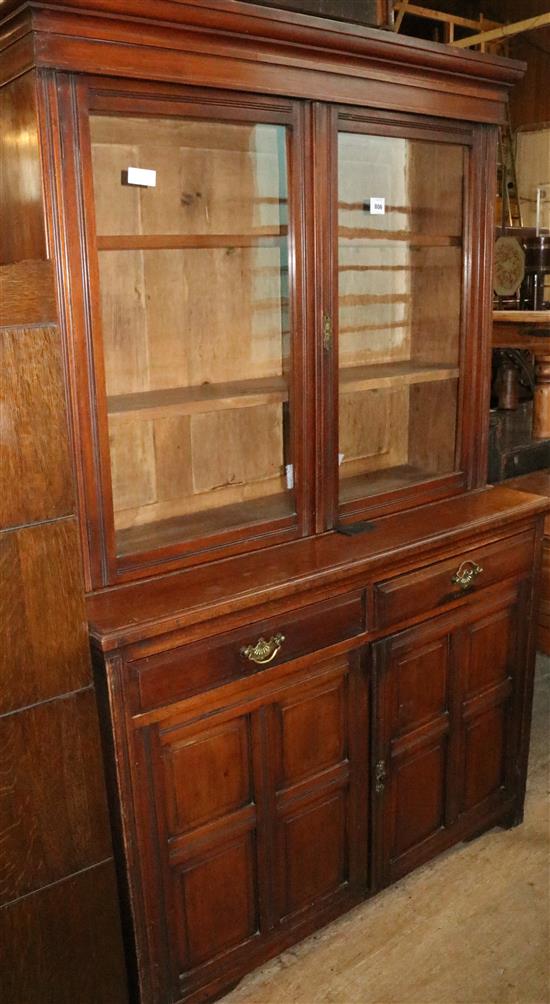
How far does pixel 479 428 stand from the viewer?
6.87 feet

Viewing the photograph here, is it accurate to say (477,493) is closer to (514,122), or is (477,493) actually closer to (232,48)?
(232,48)

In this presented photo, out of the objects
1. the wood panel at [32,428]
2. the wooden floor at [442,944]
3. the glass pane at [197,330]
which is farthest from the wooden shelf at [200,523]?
the wooden floor at [442,944]

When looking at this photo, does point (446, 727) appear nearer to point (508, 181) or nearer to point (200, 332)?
point (200, 332)

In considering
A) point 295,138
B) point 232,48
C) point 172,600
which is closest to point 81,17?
point 232,48

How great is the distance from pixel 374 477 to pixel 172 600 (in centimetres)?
73

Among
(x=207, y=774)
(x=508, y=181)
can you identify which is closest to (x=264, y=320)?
(x=207, y=774)

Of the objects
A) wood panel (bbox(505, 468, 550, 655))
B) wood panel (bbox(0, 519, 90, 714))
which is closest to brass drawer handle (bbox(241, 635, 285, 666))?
wood panel (bbox(0, 519, 90, 714))

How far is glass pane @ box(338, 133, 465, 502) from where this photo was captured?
1.86 metres

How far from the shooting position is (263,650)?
1.54 metres

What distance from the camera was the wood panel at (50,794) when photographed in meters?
1.33

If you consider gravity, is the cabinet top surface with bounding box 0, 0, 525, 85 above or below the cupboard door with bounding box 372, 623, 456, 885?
above

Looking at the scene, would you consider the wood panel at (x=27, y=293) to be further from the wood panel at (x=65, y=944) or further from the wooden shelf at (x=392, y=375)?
the wood panel at (x=65, y=944)

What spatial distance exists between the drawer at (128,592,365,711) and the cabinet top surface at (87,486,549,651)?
0.18 feet

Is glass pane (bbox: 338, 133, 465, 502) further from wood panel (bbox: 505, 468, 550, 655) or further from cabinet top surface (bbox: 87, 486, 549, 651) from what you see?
wood panel (bbox: 505, 468, 550, 655)
